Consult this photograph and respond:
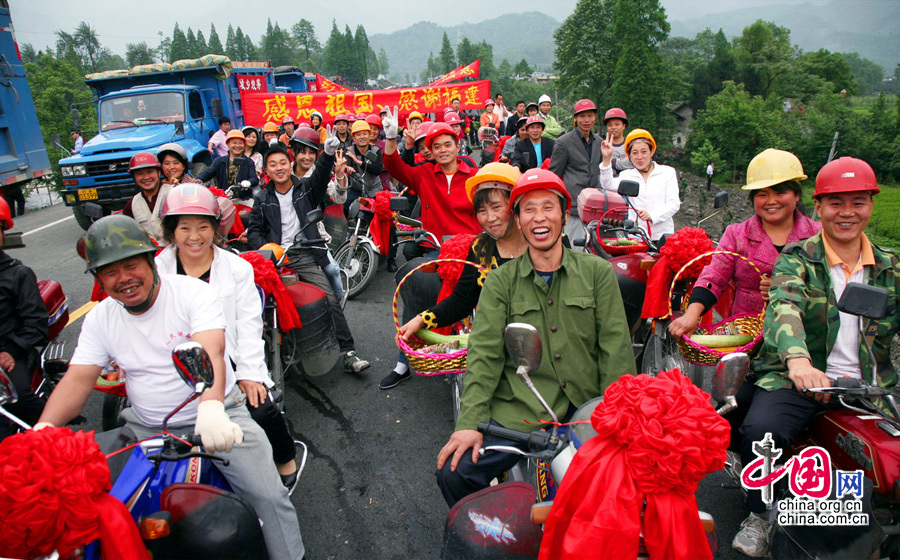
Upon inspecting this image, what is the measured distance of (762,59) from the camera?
240 feet

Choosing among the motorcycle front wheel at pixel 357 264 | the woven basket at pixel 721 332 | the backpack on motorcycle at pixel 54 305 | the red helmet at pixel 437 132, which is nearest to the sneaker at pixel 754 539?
the woven basket at pixel 721 332

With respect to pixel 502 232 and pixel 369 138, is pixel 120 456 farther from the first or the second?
pixel 369 138

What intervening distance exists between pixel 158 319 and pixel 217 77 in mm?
14709

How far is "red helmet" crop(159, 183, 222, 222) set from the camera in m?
3.44

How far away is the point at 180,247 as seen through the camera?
3.56 meters

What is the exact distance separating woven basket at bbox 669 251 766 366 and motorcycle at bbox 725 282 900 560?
684 millimetres

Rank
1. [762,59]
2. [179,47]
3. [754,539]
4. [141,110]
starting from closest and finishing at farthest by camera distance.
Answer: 1. [754,539]
2. [141,110]
3. [762,59]
4. [179,47]

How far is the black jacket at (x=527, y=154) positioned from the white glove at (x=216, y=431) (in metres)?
7.01

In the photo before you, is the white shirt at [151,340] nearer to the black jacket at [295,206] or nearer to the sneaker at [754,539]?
the black jacket at [295,206]

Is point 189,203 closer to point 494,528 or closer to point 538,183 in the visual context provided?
point 538,183

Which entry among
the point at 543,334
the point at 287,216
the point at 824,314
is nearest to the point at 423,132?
the point at 287,216

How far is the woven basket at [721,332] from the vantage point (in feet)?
10.5

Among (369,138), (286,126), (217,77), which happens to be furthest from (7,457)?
(217,77)

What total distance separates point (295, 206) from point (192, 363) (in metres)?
3.41
